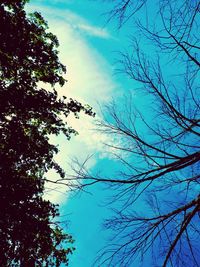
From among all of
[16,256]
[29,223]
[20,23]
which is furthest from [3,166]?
[20,23]

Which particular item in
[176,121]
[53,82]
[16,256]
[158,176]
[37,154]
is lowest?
[16,256]

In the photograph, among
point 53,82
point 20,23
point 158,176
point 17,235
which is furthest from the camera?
point 53,82

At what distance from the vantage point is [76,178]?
14.9ft

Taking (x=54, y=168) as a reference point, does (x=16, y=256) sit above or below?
below

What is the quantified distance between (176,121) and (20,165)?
6.00 m

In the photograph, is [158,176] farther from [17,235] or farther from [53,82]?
[53,82]

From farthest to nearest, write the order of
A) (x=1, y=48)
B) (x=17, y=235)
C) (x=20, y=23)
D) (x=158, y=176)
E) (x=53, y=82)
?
(x=53, y=82) < (x=20, y=23) < (x=1, y=48) < (x=17, y=235) < (x=158, y=176)

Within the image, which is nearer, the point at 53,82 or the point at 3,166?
the point at 3,166

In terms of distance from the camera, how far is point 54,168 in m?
9.39

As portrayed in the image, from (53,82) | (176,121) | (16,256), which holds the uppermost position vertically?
(53,82)

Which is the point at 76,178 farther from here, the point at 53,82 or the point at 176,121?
the point at 53,82

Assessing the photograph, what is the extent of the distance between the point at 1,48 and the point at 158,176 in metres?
6.84

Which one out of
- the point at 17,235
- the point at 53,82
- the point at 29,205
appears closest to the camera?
the point at 17,235

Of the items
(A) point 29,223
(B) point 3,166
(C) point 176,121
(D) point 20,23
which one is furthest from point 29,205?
(D) point 20,23
